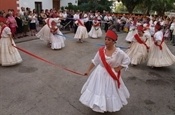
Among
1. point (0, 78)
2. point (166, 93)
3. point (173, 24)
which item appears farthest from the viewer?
point (173, 24)

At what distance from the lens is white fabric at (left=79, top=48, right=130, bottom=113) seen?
4301mm

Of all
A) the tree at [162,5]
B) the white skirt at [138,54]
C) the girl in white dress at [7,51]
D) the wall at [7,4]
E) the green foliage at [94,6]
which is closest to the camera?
the girl in white dress at [7,51]

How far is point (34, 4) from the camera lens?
68.5ft

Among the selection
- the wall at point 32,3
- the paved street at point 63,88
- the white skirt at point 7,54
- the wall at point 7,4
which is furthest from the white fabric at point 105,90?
the wall at point 32,3

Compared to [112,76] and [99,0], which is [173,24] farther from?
[99,0]

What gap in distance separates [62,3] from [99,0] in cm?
483

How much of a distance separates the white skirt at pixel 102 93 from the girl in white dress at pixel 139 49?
3.95 m

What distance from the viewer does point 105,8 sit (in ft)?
90.8

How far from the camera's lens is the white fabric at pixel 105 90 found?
430cm

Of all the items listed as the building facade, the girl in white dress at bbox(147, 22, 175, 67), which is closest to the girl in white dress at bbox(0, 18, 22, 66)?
the girl in white dress at bbox(147, 22, 175, 67)

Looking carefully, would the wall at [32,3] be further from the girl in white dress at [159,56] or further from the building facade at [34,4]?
the girl in white dress at [159,56]

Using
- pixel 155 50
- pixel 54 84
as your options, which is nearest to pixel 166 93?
pixel 155 50

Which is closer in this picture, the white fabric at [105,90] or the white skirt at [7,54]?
the white fabric at [105,90]

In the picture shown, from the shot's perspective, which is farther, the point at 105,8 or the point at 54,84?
the point at 105,8
